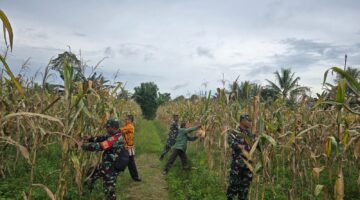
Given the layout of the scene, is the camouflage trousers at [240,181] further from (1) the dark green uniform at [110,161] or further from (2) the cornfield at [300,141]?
(1) the dark green uniform at [110,161]

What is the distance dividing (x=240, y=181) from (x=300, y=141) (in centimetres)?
132

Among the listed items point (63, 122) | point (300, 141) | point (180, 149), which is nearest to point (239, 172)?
point (300, 141)

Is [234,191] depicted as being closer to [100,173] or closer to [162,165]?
[100,173]

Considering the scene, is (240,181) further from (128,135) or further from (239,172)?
(128,135)

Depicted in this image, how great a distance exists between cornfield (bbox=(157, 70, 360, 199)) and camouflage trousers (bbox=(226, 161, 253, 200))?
318 millimetres

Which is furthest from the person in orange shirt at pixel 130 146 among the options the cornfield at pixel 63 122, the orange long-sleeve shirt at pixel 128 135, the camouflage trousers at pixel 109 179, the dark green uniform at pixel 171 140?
the dark green uniform at pixel 171 140

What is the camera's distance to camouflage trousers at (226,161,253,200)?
18.2 feet

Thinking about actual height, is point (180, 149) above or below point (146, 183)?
above

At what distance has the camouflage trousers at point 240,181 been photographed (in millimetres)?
5535

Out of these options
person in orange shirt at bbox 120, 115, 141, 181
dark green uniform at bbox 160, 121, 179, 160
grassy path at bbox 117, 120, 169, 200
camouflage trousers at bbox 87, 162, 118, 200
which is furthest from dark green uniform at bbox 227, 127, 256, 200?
dark green uniform at bbox 160, 121, 179, 160

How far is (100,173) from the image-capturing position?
568 cm

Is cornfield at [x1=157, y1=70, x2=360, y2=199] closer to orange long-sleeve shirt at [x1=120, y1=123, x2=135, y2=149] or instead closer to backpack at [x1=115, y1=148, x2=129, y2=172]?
backpack at [x1=115, y1=148, x2=129, y2=172]

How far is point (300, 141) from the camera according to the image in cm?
578

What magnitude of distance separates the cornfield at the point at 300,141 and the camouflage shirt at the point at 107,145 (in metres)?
1.79
